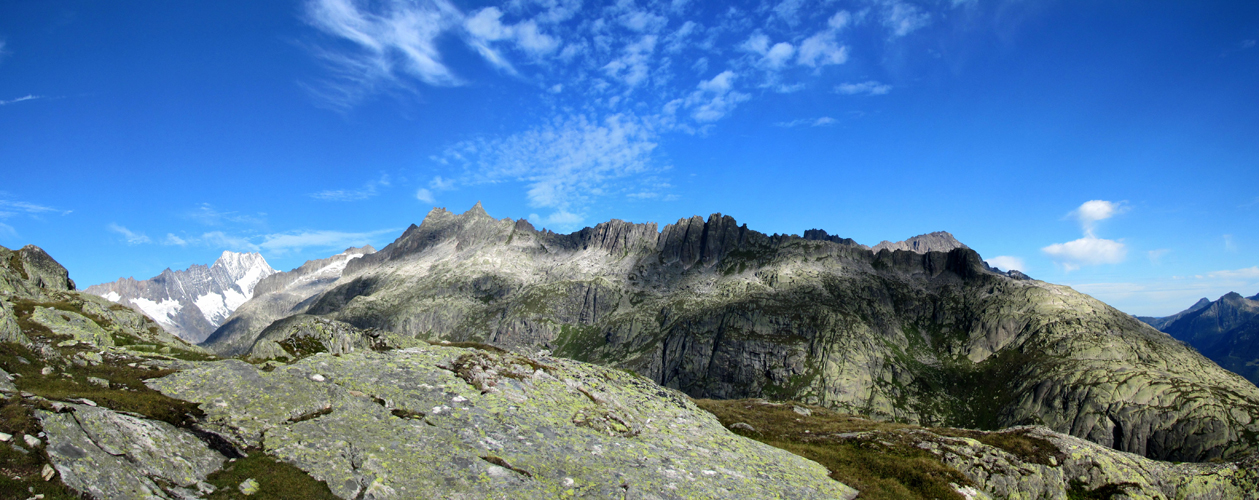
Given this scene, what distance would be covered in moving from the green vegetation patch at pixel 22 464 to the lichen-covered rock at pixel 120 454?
31cm

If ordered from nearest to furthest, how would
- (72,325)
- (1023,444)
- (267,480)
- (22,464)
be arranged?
(22,464), (267,480), (72,325), (1023,444)

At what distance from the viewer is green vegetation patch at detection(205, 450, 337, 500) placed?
791 inches

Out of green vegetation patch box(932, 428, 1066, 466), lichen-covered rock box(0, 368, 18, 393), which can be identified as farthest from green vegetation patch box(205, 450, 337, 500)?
green vegetation patch box(932, 428, 1066, 466)

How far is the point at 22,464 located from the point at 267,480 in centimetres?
674

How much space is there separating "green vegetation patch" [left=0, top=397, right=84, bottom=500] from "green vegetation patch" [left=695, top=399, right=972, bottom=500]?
3545cm

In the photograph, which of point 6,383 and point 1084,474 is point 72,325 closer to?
point 6,383

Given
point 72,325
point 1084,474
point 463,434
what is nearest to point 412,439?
point 463,434

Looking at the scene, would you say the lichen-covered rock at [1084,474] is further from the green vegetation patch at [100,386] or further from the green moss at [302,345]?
the green vegetation patch at [100,386]

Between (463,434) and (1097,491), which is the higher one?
(463,434)

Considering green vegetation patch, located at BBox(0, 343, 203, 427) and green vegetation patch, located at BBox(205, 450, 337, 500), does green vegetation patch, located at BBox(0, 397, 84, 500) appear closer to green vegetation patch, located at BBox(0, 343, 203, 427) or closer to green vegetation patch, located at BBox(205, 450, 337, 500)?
green vegetation patch, located at BBox(0, 343, 203, 427)

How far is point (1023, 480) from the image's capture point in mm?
38531

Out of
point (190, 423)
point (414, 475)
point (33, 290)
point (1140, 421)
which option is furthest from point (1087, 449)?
point (1140, 421)

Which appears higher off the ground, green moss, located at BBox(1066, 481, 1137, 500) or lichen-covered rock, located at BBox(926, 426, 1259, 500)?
lichen-covered rock, located at BBox(926, 426, 1259, 500)

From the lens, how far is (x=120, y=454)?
19.1 m
